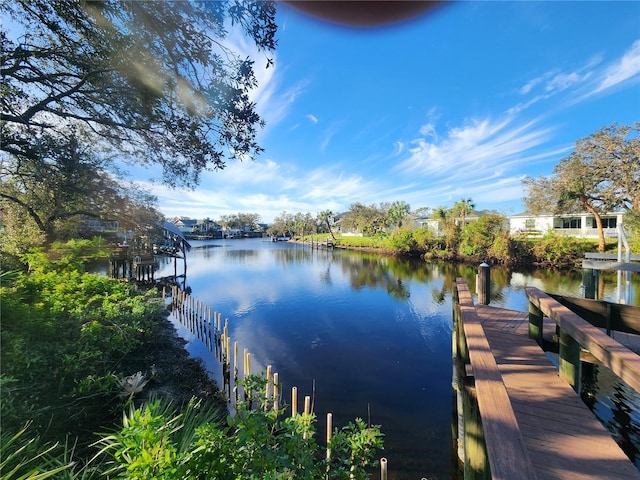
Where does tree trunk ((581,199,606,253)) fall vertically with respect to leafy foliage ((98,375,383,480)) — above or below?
above

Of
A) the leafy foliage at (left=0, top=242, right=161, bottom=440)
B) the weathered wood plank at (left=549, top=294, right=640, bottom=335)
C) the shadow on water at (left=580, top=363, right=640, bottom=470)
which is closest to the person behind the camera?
the leafy foliage at (left=0, top=242, right=161, bottom=440)

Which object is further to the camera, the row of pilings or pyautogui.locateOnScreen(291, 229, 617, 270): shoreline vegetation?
pyautogui.locateOnScreen(291, 229, 617, 270): shoreline vegetation

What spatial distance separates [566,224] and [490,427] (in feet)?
135

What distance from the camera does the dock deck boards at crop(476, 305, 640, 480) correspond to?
6.93ft

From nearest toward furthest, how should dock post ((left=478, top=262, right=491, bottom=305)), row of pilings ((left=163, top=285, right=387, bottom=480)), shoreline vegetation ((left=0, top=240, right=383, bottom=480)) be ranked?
shoreline vegetation ((left=0, top=240, right=383, bottom=480)), row of pilings ((left=163, top=285, right=387, bottom=480)), dock post ((left=478, top=262, right=491, bottom=305))

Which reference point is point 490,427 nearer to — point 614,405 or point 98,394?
point 98,394

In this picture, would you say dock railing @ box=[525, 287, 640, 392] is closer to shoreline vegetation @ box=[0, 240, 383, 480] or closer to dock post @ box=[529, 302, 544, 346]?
dock post @ box=[529, 302, 544, 346]

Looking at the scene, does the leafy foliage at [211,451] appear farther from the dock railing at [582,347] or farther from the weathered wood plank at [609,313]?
the weathered wood plank at [609,313]

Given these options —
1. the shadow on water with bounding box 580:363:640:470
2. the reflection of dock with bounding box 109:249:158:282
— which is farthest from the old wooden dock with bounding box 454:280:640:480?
the reflection of dock with bounding box 109:249:158:282

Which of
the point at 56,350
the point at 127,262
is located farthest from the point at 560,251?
the point at 127,262

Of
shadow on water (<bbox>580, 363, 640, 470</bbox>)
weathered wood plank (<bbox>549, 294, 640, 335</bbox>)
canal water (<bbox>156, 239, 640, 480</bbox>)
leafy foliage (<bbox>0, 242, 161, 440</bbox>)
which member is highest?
weathered wood plank (<bbox>549, 294, 640, 335</bbox>)

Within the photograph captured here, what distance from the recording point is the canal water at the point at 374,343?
5.23 meters

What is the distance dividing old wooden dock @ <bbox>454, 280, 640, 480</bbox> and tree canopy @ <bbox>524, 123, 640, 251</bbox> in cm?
2626

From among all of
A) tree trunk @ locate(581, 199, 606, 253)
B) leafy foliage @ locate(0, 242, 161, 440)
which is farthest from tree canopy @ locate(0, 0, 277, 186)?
tree trunk @ locate(581, 199, 606, 253)
